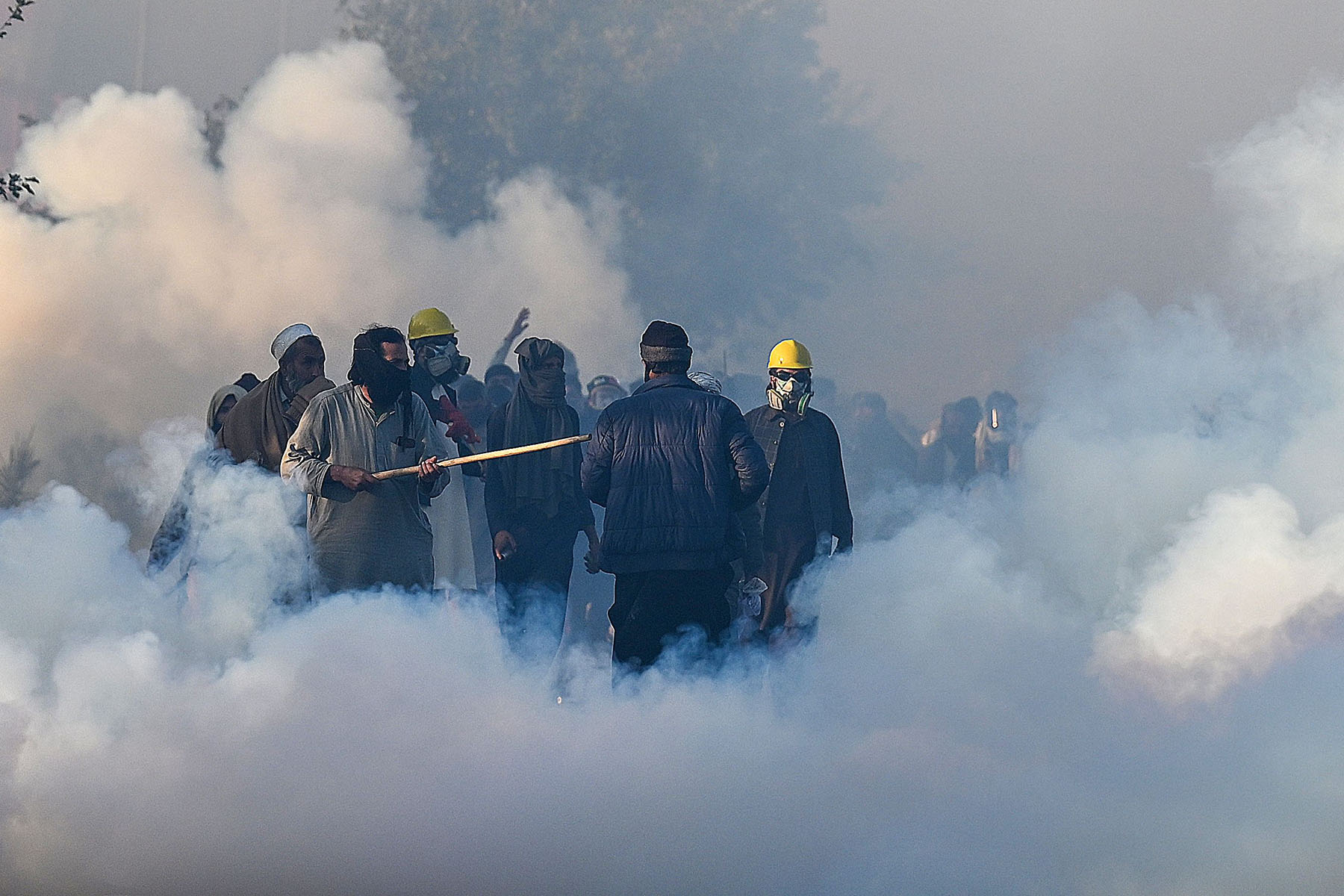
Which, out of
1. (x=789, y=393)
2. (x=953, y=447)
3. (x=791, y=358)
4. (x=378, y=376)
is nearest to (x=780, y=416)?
(x=789, y=393)

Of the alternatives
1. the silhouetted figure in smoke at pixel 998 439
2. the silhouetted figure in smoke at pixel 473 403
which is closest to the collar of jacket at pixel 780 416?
the silhouetted figure in smoke at pixel 473 403

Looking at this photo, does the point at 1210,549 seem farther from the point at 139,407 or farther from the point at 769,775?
the point at 139,407

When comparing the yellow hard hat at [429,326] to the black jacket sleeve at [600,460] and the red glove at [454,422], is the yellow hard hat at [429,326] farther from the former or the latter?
the black jacket sleeve at [600,460]

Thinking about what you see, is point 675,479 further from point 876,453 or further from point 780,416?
point 876,453

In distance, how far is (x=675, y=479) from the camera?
6207 mm

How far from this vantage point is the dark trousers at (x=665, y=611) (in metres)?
6.20

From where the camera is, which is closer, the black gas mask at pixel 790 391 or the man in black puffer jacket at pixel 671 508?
the man in black puffer jacket at pixel 671 508

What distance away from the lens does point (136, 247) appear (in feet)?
53.0

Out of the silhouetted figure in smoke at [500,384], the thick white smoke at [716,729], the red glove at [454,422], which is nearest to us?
the thick white smoke at [716,729]

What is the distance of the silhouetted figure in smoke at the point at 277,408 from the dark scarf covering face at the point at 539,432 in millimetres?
1168

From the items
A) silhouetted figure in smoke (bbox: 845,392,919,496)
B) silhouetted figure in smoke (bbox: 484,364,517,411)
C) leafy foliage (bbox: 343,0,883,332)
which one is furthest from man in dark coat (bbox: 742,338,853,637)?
leafy foliage (bbox: 343,0,883,332)

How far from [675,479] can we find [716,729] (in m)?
0.82

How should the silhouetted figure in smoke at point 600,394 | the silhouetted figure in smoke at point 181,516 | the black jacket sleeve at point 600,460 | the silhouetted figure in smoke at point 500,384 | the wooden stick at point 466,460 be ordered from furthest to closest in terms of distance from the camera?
the silhouetted figure in smoke at point 600,394, the silhouetted figure in smoke at point 500,384, the silhouetted figure in smoke at point 181,516, the wooden stick at point 466,460, the black jacket sleeve at point 600,460

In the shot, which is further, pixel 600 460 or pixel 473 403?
pixel 473 403
